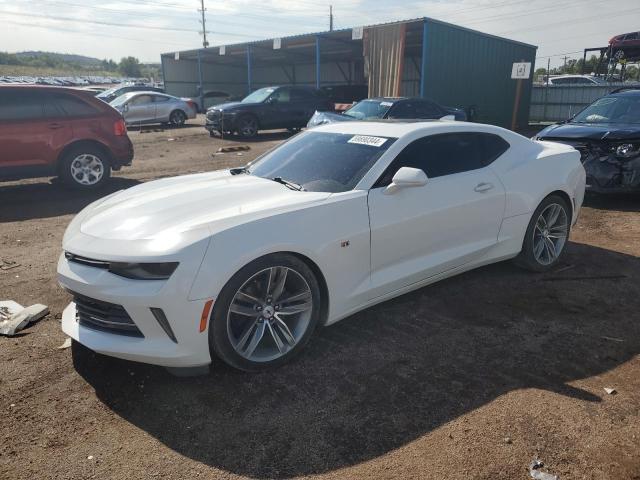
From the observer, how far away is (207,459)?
2.52m

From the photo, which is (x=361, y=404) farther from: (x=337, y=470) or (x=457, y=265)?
(x=457, y=265)

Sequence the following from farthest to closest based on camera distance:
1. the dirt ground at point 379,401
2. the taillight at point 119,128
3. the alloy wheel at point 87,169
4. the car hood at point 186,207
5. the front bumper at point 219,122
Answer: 1. the front bumper at point 219,122
2. the taillight at point 119,128
3. the alloy wheel at point 87,169
4. the car hood at point 186,207
5. the dirt ground at point 379,401

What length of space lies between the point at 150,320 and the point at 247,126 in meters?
14.8

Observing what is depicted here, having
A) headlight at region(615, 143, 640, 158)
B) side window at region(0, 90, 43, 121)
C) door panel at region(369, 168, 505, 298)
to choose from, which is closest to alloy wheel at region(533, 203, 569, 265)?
door panel at region(369, 168, 505, 298)

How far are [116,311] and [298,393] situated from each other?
45.6 inches

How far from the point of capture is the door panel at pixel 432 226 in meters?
3.63

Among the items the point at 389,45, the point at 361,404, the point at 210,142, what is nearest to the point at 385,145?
the point at 361,404

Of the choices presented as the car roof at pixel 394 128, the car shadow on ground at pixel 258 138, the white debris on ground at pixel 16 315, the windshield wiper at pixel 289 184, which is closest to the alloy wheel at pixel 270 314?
the windshield wiper at pixel 289 184

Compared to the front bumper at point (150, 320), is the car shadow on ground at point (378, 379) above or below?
below

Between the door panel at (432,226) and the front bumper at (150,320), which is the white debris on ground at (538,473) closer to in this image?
the door panel at (432,226)

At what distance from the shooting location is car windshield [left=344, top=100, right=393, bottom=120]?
40.8ft

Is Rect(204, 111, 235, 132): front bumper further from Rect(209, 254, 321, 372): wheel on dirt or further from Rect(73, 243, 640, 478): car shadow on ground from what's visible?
Rect(209, 254, 321, 372): wheel on dirt

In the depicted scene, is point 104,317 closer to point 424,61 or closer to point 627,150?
point 627,150

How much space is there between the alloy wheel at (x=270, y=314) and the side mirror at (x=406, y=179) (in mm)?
951
